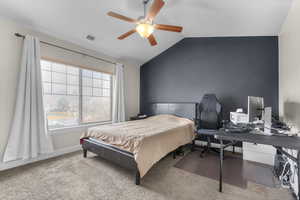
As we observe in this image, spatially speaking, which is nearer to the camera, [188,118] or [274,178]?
[274,178]

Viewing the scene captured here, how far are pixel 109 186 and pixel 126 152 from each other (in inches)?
18.6

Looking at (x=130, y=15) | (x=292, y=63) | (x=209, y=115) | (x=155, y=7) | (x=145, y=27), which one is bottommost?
(x=209, y=115)

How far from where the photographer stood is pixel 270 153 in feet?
8.23

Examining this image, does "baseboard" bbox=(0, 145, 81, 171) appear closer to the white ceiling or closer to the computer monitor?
the white ceiling

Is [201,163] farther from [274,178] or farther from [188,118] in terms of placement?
[188,118]

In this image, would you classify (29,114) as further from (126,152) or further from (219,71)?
(219,71)

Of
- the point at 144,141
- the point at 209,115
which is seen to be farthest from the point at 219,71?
the point at 144,141

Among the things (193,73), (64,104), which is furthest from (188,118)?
(64,104)

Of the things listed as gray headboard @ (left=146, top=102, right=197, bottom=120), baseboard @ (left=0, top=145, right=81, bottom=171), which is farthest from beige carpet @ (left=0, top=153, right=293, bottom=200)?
gray headboard @ (left=146, top=102, right=197, bottom=120)

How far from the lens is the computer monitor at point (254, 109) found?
182 centimetres

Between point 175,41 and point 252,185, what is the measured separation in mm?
3674

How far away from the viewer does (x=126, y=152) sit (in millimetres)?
2053

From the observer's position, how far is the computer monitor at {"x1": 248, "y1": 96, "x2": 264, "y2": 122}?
182cm

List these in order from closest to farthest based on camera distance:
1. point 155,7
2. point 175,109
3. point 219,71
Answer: point 155,7
point 219,71
point 175,109
